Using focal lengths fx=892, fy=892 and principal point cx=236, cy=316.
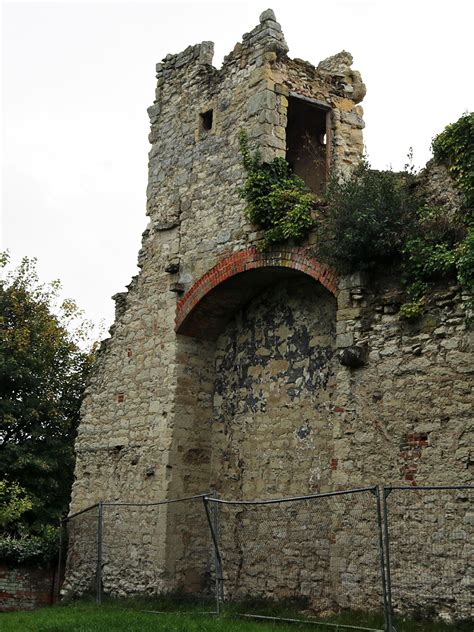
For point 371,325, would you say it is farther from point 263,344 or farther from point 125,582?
point 125,582

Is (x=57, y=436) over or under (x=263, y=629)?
over

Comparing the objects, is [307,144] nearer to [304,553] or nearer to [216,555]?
[304,553]

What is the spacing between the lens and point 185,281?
14375mm

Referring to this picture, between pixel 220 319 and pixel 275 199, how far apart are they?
2.52m


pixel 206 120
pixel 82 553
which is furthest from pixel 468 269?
pixel 82 553

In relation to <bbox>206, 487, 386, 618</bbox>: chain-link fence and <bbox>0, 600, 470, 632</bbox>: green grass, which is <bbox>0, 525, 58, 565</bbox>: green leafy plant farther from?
<bbox>206, 487, 386, 618</bbox>: chain-link fence

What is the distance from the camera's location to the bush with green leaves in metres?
10.8

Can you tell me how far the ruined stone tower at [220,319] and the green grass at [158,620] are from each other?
0.77 meters

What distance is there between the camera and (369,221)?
1082 cm

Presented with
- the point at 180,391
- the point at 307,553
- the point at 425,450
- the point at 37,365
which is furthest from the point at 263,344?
the point at 37,365

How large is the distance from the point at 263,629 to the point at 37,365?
14.3 metres

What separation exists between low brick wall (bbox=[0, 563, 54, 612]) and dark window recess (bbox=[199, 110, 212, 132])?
26.3 feet

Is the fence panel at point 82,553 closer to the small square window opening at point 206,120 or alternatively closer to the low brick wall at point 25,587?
the low brick wall at point 25,587

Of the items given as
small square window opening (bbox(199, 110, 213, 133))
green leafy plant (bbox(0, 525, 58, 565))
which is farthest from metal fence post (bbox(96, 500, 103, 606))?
small square window opening (bbox(199, 110, 213, 133))
